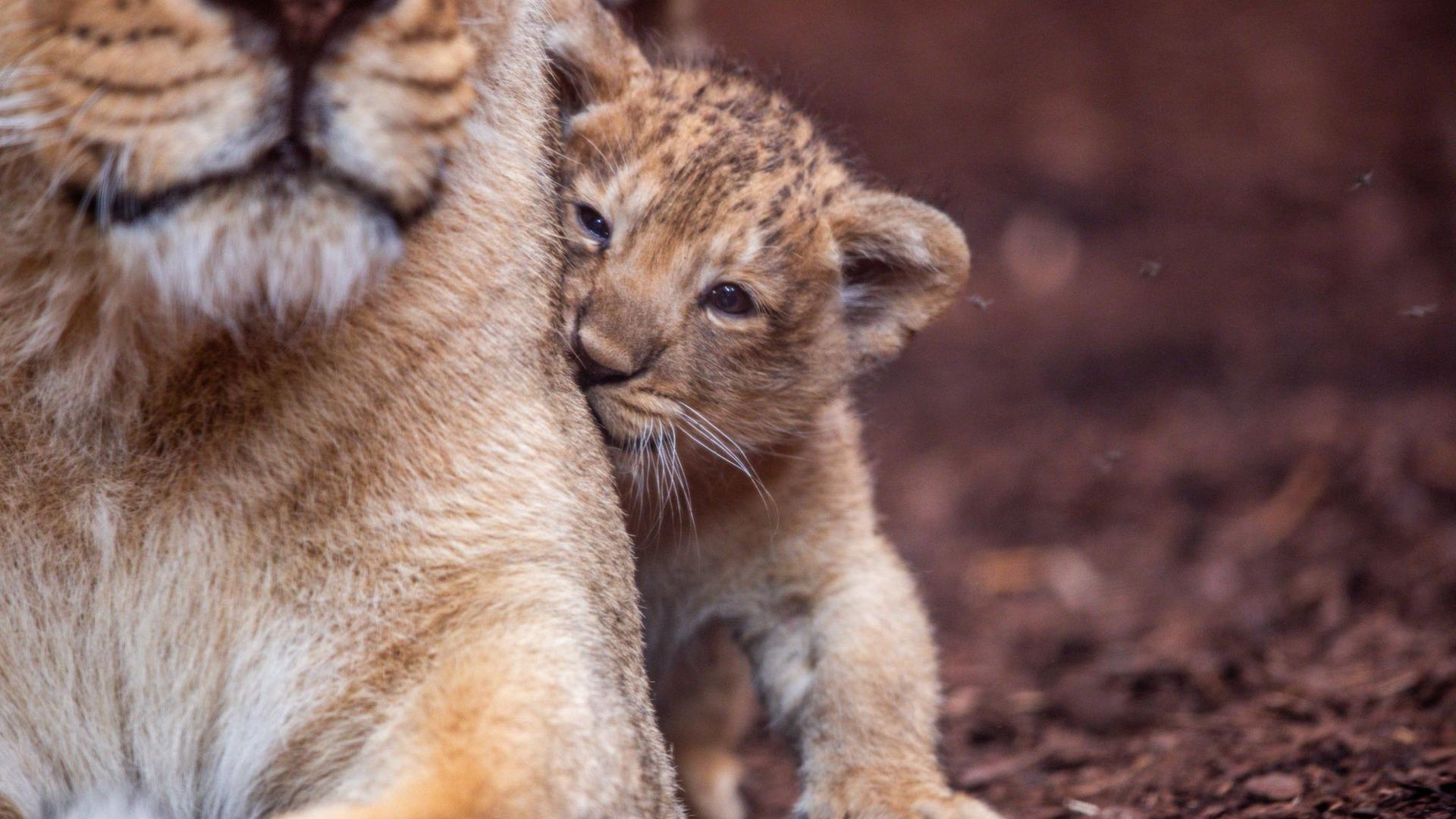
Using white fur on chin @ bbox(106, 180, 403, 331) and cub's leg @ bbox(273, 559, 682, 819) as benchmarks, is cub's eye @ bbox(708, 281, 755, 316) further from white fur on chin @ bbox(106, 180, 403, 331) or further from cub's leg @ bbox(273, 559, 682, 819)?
white fur on chin @ bbox(106, 180, 403, 331)

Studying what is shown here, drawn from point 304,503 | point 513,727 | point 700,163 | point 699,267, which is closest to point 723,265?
point 699,267

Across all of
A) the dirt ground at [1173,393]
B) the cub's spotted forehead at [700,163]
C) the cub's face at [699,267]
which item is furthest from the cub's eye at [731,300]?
the dirt ground at [1173,393]

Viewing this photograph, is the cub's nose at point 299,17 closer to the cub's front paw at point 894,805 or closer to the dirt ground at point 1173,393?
the cub's front paw at point 894,805

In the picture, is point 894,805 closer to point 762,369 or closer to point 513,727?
point 762,369

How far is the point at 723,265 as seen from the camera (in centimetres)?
401

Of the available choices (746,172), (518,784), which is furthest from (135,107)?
(746,172)

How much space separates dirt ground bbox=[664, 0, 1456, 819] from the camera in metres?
5.09

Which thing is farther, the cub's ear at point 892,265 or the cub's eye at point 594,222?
the cub's ear at point 892,265

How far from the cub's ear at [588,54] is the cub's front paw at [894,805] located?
72.2 inches

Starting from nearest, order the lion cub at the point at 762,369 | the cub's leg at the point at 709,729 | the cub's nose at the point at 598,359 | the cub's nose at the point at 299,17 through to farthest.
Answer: the cub's nose at the point at 299,17 < the cub's nose at the point at 598,359 < the lion cub at the point at 762,369 < the cub's leg at the point at 709,729

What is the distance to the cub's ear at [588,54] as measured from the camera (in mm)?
4035

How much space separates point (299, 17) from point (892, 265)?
2261 millimetres

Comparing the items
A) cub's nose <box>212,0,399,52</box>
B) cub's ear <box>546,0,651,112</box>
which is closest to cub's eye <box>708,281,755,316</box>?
cub's ear <box>546,0,651,112</box>

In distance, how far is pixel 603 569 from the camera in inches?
123
